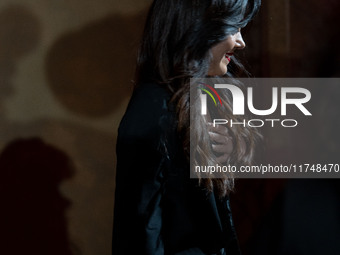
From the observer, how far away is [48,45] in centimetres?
197

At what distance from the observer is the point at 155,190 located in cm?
104

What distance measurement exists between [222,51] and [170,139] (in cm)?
27

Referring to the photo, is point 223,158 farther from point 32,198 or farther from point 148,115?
point 32,198

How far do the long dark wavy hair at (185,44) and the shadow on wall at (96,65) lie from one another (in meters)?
0.90

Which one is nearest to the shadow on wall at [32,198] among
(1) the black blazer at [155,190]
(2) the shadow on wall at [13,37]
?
(2) the shadow on wall at [13,37]

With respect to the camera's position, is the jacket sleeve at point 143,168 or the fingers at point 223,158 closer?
the jacket sleeve at point 143,168

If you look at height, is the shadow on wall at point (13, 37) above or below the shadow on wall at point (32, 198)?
above

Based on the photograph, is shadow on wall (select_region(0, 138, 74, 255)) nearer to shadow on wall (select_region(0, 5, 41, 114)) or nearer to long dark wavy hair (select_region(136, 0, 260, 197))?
shadow on wall (select_region(0, 5, 41, 114))

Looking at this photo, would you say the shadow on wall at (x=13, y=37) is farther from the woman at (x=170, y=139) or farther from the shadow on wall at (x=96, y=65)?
the woman at (x=170, y=139)

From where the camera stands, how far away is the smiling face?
1134 mm

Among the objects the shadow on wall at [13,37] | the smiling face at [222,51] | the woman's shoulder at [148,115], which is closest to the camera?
the woman's shoulder at [148,115]

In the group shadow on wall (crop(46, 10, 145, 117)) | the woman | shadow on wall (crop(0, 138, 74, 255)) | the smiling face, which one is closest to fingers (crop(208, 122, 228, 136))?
the woman

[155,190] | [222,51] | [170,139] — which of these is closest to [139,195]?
[155,190]

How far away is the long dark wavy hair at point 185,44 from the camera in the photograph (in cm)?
107
